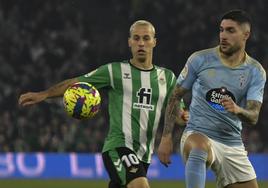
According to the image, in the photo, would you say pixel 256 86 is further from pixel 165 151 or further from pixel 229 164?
pixel 165 151

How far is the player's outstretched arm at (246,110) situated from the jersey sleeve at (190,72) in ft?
1.70

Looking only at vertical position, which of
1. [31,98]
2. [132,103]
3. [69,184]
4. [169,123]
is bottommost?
[69,184]

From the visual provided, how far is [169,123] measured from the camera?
6.69 meters

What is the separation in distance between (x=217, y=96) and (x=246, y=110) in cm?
40

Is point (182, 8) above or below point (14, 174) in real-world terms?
above

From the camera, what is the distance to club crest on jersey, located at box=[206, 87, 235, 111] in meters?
6.45

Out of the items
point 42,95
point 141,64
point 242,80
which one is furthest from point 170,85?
point 42,95

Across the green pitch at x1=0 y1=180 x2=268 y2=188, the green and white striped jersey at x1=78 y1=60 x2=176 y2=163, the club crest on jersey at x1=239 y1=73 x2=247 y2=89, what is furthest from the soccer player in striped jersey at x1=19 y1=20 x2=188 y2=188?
the green pitch at x1=0 y1=180 x2=268 y2=188

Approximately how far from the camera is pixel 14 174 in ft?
57.9

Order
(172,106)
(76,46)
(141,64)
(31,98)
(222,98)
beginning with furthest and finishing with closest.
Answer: (76,46) → (141,64) → (31,98) → (172,106) → (222,98)

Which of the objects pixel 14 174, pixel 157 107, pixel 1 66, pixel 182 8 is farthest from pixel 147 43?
pixel 182 8

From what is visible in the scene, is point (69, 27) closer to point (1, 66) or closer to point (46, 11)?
point (46, 11)

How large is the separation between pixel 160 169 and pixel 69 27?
5074 millimetres

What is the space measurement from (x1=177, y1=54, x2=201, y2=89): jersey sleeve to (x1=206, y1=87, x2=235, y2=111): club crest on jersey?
19 cm
